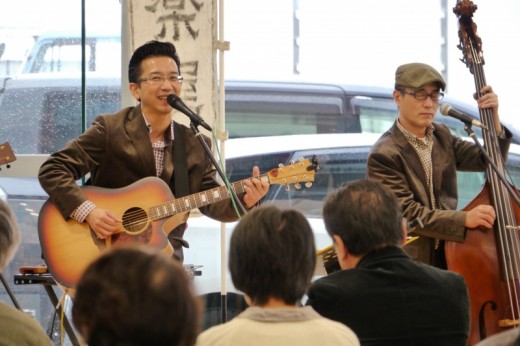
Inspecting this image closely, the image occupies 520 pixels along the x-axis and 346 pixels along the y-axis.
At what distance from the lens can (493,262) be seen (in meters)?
4.41

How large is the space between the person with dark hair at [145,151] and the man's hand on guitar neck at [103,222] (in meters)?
0.07

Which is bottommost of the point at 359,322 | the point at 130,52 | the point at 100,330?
the point at 359,322

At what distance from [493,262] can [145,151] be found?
1531mm

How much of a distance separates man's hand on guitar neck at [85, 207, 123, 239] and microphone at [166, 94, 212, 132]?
1.80ft

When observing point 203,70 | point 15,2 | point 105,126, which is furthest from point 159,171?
point 15,2

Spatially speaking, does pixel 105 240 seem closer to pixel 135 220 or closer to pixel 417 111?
pixel 135 220

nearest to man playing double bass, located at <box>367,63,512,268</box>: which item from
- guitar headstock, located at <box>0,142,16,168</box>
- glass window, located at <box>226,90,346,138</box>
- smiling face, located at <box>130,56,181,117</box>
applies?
smiling face, located at <box>130,56,181,117</box>

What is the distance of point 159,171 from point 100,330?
2740mm

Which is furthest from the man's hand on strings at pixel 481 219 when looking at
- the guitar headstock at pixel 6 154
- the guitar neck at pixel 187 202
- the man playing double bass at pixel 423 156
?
the guitar headstock at pixel 6 154

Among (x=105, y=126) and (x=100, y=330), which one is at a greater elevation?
(x=105, y=126)

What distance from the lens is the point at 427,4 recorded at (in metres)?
6.56

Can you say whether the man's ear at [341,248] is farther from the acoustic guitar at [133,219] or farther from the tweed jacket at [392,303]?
the acoustic guitar at [133,219]

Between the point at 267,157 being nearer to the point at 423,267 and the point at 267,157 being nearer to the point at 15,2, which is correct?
the point at 15,2

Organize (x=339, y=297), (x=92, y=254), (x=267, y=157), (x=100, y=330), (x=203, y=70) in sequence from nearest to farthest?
(x=100, y=330) < (x=339, y=297) < (x=92, y=254) < (x=203, y=70) < (x=267, y=157)
